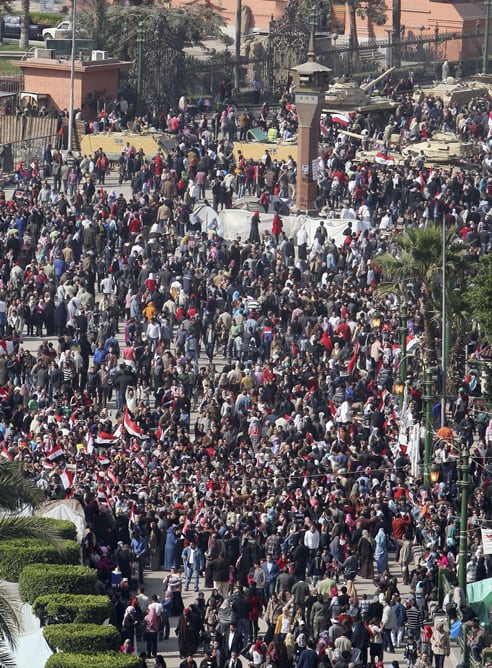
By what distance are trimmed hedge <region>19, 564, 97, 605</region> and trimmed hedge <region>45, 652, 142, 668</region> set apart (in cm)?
234

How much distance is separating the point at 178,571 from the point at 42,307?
12075mm

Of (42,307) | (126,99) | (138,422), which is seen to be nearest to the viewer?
(138,422)

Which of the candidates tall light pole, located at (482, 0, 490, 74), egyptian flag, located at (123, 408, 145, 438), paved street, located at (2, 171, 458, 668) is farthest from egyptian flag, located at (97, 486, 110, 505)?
tall light pole, located at (482, 0, 490, 74)

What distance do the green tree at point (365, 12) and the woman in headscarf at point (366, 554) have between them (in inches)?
1792

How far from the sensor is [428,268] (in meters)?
40.6

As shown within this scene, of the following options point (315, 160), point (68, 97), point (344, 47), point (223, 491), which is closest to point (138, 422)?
point (223, 491)

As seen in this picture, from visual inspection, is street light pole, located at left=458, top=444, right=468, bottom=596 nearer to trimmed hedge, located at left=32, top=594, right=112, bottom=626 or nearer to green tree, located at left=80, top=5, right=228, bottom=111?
trimmed hedge, located at left=32, top=594, right=112, bottom=626

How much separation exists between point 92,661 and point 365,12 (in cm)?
5600

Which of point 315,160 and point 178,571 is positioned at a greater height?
point 315,160

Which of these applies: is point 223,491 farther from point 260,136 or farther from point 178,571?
point 260,136

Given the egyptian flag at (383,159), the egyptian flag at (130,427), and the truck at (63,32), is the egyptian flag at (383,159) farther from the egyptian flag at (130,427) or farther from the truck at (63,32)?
the egyptian flag at (130,427)

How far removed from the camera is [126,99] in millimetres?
64875

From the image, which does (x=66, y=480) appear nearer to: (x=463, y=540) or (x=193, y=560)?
(x=193, y=560)

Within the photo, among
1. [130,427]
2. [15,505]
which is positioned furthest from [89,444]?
[15,505]
